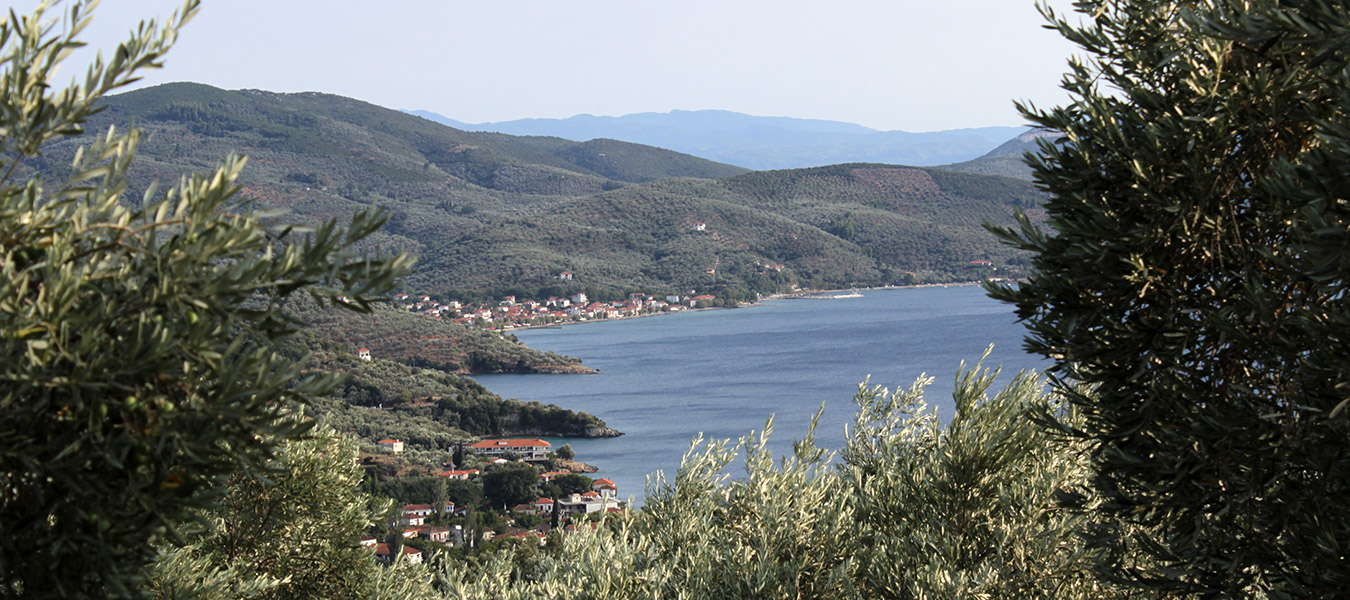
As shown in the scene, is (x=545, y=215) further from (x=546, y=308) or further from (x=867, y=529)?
(x=867, y=529)

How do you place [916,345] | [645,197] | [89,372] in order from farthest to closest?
[645,197]
[916,345]
[89,372]

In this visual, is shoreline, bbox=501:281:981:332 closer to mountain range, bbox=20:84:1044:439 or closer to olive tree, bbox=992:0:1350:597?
mountain range, bbox=20:84:1044:439

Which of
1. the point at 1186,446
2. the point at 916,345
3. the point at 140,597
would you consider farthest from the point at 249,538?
the point at 916,345

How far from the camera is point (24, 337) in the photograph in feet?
5.36

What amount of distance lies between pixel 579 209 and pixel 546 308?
20.4m

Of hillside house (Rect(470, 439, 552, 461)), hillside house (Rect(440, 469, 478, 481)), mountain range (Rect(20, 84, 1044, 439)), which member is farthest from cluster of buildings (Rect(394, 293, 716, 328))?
hillside house (Rect(440, 469, 478, 481))

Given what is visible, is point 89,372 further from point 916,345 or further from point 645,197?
point 645,197

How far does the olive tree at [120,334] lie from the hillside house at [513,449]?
1126 inches

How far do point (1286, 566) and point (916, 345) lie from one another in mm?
44651

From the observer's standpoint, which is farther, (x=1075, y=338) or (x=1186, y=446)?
(x=1075, y=338)

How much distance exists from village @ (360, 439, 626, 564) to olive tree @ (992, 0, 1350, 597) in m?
11.5

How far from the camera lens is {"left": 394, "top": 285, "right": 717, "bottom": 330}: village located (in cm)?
6288

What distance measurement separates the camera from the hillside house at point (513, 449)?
3022 cm

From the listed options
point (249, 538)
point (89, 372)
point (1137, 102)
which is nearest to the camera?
point (89, 372)
